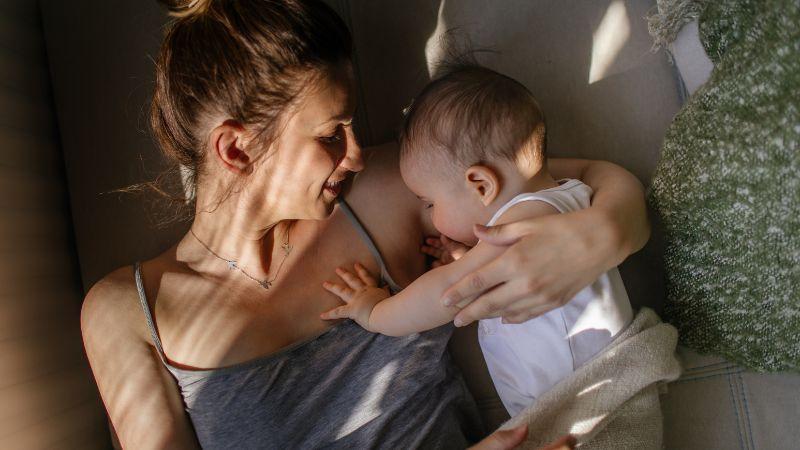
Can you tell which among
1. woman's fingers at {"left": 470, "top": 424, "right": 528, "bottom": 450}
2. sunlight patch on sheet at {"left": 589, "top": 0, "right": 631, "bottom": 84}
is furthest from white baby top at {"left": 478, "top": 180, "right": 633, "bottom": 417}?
sunlight patch on sheet at {"left": 589, "top": 0, "right": 631, "bottom": 84}

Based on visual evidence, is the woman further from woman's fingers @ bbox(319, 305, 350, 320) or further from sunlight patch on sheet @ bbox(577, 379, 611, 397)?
sunlight patch on sheet @ bbox(577, 379, 611, 397)

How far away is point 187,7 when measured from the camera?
38.3 inches

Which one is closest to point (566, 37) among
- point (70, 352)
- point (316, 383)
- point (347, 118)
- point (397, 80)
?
→ point (397, 80)

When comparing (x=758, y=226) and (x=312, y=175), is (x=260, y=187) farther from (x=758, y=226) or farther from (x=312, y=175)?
(x=758, y=226)

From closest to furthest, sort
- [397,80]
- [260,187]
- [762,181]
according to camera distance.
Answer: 1. [762,181]
2. [260,187]
3. [397,80]

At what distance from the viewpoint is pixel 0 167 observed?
3.69 feet

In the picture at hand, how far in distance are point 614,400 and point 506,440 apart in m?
0.21

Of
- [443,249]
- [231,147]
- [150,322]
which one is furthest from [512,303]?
[150,322]

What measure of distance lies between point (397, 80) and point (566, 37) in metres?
0.39

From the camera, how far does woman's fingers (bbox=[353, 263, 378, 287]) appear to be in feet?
3.83

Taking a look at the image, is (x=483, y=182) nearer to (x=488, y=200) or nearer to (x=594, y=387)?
(x=488, y=200)

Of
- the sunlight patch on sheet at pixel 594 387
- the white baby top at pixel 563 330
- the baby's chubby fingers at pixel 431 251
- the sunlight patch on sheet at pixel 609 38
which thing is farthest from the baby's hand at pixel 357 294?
the sunlight patch on sheet at pixel 609 38

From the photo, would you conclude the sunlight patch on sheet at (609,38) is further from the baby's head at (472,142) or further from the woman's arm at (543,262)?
the woman's arm at (543,262)

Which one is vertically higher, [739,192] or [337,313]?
[739,192]
